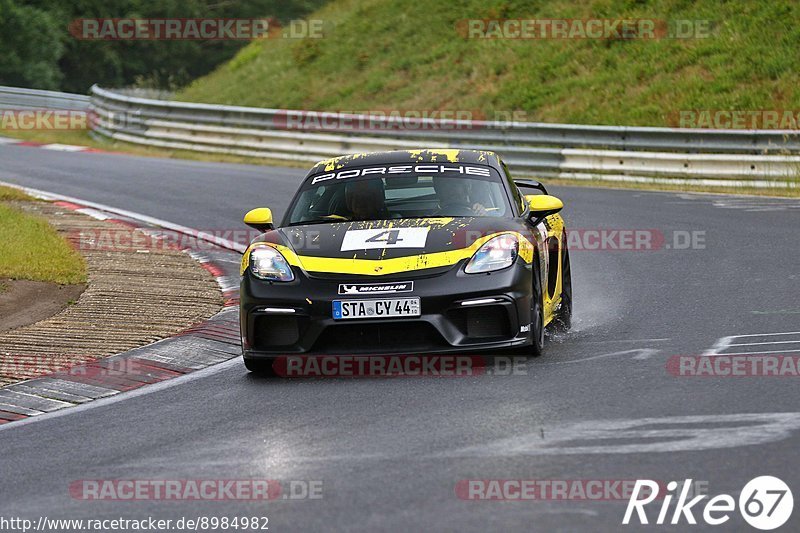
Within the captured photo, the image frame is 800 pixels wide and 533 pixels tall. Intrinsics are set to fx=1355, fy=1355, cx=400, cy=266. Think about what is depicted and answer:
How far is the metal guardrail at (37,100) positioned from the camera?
39.1 meters

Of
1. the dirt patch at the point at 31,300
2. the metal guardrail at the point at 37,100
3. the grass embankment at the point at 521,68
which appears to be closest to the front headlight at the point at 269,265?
the dirt patch at the point at 31,300

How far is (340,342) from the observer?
812 cm

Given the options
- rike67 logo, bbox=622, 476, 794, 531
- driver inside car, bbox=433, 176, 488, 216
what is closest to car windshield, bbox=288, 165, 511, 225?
driver inside car, bbox=433, 176, 488, 216

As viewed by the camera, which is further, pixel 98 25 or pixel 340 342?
pixel 98 25

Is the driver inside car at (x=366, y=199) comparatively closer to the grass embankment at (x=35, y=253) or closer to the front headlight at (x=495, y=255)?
the front headlight at (x=495, y=255)

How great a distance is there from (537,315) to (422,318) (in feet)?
2.75

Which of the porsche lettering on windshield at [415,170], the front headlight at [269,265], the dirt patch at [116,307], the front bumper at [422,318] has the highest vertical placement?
the porsche lettering on windshield at [415,170]

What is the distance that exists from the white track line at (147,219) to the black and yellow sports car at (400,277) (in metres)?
5.37

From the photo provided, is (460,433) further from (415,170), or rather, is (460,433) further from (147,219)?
(147,219)

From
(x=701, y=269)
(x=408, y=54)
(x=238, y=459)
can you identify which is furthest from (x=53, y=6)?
(x=238, y=459)

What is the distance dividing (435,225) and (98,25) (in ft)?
202

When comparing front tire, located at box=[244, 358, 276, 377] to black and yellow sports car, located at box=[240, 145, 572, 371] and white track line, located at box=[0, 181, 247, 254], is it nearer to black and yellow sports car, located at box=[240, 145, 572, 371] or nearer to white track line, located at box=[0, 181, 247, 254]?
black and yellow sports car, located at box=[240, 145, 572, 371]

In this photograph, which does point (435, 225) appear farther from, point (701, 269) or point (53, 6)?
A: point (53, 6)

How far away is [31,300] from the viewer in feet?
36.4
